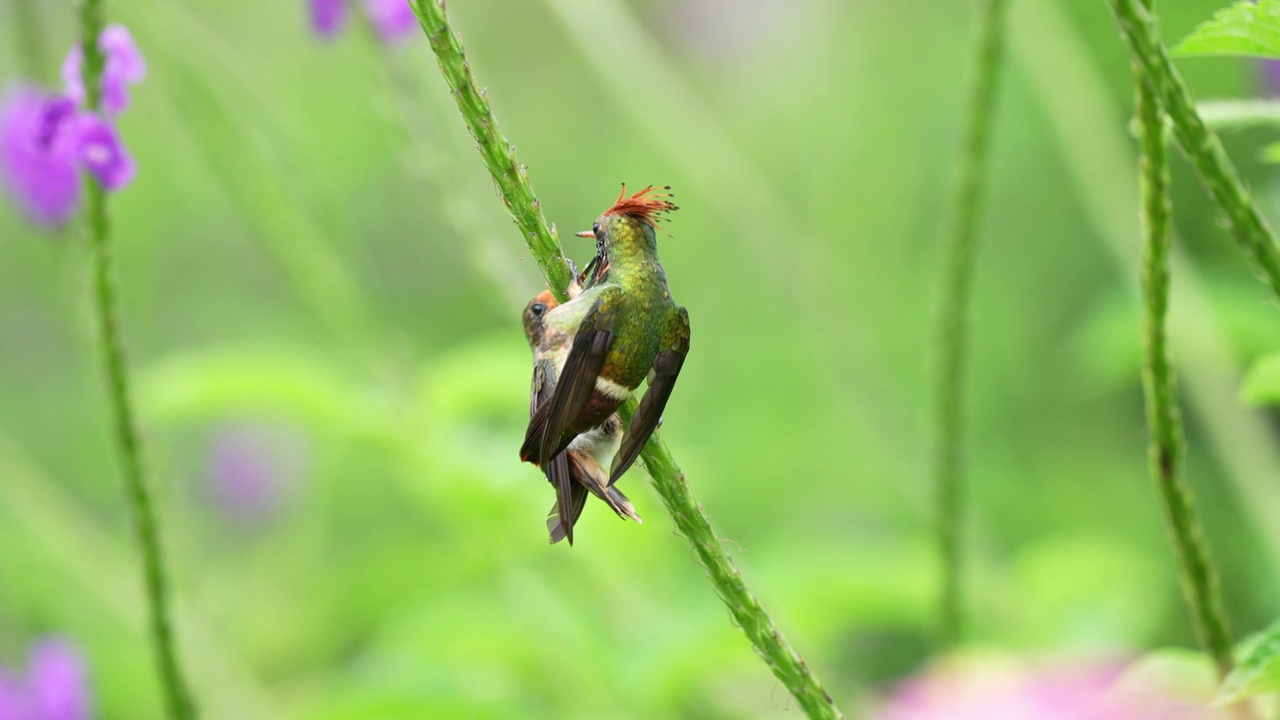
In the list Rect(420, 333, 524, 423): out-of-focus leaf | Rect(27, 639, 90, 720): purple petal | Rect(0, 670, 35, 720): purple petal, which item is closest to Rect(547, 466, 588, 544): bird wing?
Rect(420, 333, 524, 423): out-of-focus leaf

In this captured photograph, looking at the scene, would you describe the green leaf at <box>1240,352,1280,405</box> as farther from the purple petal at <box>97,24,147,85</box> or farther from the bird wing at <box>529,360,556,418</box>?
the purple petal at <box>97,24,147,85</box>

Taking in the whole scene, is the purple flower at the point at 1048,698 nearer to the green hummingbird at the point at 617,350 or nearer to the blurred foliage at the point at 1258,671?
the blurred foliage at the point at 1258,671

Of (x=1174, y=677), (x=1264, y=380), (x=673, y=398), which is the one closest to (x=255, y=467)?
(x=673, y=398)

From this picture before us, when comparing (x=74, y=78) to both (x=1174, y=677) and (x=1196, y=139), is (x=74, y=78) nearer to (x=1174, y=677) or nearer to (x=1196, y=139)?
(x=1196, y=139)

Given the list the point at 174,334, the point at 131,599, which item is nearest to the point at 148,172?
the point at 174,334

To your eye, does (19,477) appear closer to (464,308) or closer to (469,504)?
(469,504)
